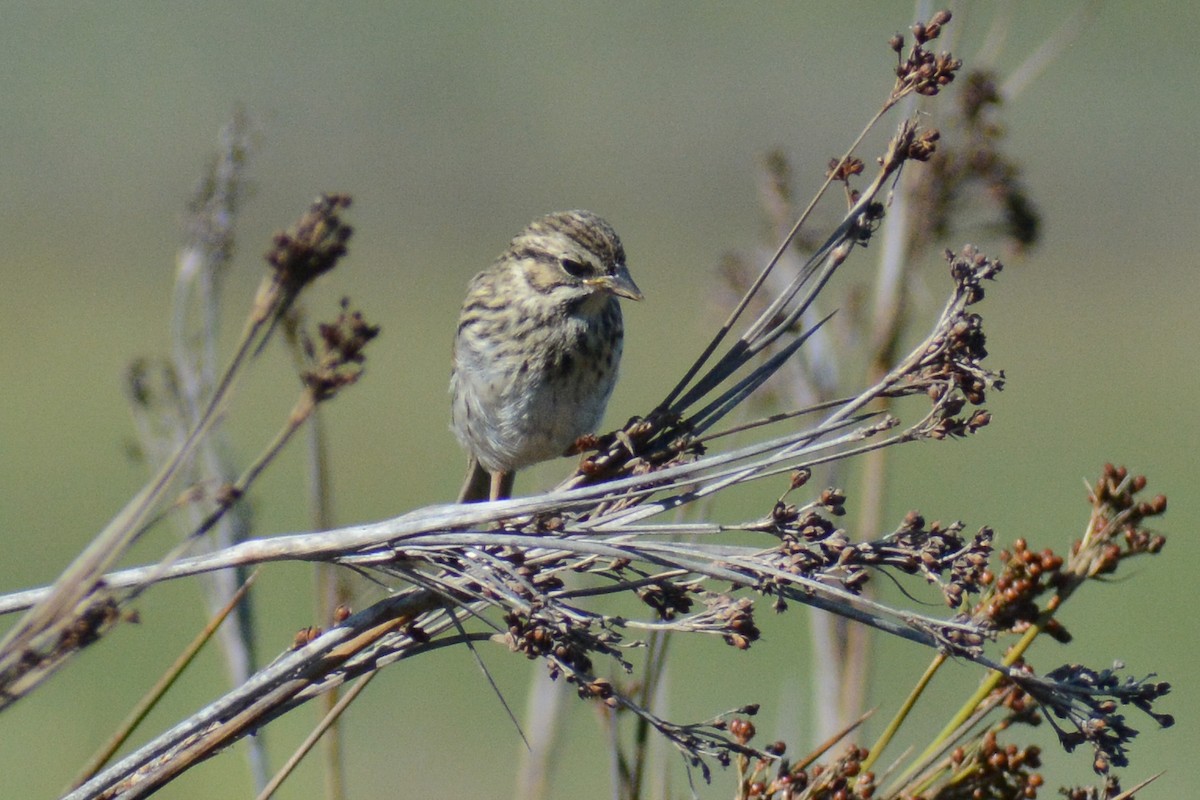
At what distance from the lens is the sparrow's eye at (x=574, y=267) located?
4.33 meters

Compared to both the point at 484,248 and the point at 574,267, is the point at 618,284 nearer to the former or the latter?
the point at 574,267

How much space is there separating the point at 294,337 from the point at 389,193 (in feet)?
87.4

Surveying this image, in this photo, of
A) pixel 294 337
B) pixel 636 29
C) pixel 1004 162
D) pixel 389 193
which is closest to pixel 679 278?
pixel 389 193

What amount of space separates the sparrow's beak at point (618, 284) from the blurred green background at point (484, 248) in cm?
49

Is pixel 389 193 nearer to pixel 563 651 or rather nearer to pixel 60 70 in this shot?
pixel 60 70

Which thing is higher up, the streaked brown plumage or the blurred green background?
the blurred green background

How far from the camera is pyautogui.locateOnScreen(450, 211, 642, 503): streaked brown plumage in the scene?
434 centimetres

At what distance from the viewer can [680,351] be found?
21.0m

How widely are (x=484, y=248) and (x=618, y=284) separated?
21.6 meters

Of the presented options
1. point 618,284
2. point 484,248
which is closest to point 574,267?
point 618,284

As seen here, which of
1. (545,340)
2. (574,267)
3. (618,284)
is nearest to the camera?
(618,284)

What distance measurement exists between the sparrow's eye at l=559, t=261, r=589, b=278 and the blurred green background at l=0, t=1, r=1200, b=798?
0.56 metres

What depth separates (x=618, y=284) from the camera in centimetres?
418

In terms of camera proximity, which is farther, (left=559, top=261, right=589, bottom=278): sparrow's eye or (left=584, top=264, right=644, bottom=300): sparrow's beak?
(left=559, top=261, right=589, bottom=278): sparrow's eye
